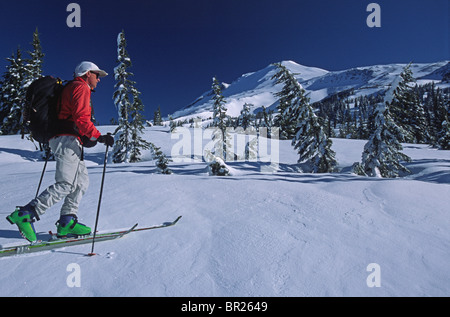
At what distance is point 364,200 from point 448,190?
195cm

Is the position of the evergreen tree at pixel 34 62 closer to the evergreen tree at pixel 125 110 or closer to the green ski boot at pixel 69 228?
the evergreen tree at pixel 125 110

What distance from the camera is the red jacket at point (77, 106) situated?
10.3 ft

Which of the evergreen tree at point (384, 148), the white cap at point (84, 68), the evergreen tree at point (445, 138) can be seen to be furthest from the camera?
the evergreen tree at point (445, 138)

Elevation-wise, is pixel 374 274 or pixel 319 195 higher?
pixel 319 195

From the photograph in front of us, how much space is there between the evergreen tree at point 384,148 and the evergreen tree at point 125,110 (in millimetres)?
19620

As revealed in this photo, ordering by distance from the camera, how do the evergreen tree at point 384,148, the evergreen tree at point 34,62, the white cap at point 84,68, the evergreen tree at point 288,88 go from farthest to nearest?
the evergreen tree at point 34,62 < the evergreen tree at point 288,88 < the evergreen tree at point 384,148 < the white cap at point 84,68

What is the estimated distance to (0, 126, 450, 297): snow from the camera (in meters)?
2.15

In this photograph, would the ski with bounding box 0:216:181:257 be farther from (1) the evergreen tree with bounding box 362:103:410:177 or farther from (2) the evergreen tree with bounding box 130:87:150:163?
(2) the evergreen tree with bounding box 130:87:150:163

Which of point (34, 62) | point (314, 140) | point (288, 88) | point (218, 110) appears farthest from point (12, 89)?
point (314, 140)

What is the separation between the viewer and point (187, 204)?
4.46 m

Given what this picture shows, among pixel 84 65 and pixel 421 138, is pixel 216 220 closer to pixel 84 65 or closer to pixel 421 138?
pixel 84 65

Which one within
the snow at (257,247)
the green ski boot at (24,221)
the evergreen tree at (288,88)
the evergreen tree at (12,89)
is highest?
the evergreen tree at (12,89)

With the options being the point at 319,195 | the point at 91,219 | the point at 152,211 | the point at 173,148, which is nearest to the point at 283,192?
the point at 319,195

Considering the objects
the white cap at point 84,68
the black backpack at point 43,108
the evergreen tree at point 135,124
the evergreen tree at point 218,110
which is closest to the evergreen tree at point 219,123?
the evergreen tree at point 218,110
